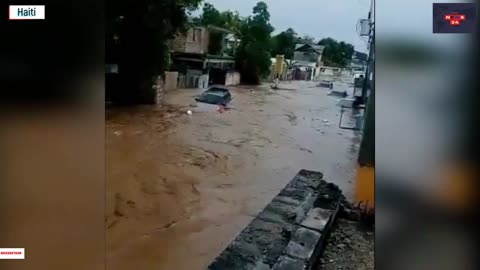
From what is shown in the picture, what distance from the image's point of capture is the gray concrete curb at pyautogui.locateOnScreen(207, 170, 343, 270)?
3.75 ft

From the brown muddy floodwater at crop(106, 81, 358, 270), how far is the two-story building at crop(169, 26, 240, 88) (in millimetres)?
94

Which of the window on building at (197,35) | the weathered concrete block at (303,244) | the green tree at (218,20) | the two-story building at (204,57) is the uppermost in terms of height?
the green tree at (218,20)

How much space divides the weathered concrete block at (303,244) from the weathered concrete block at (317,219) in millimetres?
15

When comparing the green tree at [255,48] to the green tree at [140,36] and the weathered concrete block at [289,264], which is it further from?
the weathered concrete block at [289,264]

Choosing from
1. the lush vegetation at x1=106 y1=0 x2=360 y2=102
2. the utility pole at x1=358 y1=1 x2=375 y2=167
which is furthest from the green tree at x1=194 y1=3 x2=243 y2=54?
the utility pole at x1=358 y1=1 x2=375 y2=167

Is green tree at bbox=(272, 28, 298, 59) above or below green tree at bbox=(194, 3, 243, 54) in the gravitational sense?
below

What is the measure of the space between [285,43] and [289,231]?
1.65 feet

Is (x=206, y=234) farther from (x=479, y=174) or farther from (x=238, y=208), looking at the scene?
(x=479, y=174)

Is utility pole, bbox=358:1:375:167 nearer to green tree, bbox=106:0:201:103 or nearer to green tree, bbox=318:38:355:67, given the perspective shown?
green tree, bbox=318:38:355:67

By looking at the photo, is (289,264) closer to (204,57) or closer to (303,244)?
(303,244)

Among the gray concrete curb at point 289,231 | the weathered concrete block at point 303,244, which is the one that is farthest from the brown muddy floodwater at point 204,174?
the weathered concrete block at point 303,244

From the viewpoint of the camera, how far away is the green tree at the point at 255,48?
114cm

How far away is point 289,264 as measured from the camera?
114 centimetres

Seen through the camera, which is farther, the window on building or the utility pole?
the window on building
